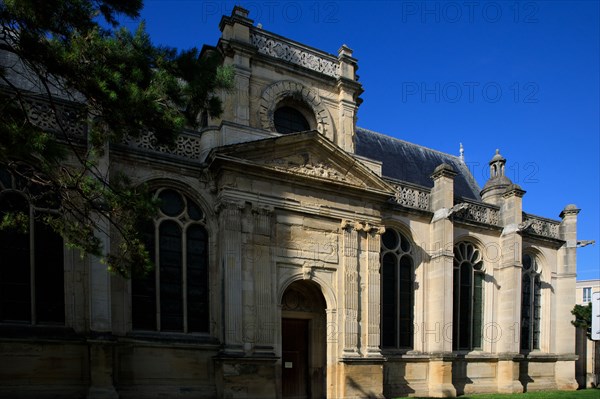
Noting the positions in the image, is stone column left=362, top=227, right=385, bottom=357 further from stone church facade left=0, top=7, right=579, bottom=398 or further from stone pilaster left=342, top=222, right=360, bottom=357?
stone pilaster left=342, top=222, right=360, bottom=357

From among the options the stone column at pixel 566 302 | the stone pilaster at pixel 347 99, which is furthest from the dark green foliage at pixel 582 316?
the stone pilaster at pixel 347 99

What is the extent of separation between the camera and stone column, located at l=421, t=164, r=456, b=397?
1438 cm

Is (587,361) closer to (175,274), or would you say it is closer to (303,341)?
(303,341)

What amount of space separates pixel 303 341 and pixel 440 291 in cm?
489

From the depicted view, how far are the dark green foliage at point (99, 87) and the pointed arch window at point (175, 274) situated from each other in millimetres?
4019

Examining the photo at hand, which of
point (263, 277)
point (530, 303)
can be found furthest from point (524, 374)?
point (263, 277)

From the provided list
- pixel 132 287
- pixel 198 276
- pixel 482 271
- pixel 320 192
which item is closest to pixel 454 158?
pixel 482 271

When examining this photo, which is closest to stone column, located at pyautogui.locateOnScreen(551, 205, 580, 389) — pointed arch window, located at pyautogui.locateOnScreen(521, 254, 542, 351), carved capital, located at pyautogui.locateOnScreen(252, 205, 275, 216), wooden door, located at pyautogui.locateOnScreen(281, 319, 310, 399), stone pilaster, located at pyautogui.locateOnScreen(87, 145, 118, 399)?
pointed arch window, located at pyautogui.locateOnScreen(521, 254, 542, 351)

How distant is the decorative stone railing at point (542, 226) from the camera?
1795cm

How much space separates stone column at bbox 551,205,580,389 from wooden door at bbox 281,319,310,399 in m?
11.1

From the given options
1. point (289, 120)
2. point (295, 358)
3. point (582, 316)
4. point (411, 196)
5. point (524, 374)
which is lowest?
point (524, 374)

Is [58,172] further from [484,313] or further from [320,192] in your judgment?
[484,313]

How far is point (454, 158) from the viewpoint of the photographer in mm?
22703

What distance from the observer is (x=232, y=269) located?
11.2m
